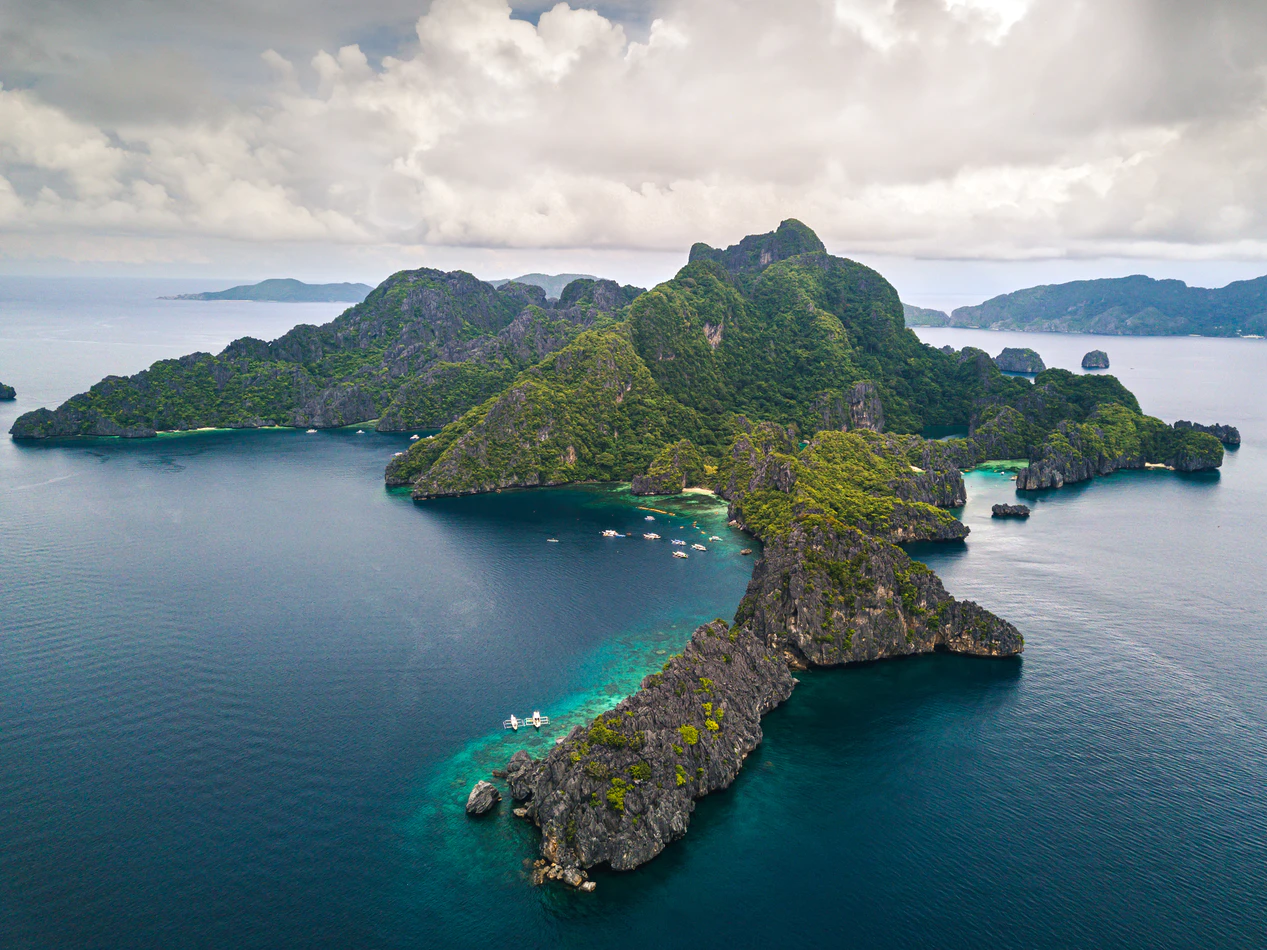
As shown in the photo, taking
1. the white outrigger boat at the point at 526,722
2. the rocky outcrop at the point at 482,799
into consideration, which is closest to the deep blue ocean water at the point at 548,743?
the white outrigger boat at the point at 526,722

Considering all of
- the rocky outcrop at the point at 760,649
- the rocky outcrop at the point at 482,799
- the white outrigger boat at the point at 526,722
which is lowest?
the rocky outcrop at the point at 482,799

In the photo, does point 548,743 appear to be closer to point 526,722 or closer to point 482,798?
point 526,722

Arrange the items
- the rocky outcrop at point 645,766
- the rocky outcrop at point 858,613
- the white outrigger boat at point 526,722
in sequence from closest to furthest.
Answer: the rocky outcrop at point 645,766 → the white outrigger boat at point 526,722 → the rocky outcrop at point 858,613

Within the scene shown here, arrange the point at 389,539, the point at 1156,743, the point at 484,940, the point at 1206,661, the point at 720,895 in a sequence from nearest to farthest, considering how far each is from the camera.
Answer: the point at 484,940, the point at 720,895, the point at 1156,743, the point at 1206,661, the point at 389,539

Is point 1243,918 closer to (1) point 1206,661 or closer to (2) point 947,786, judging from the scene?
(2) point 947,786

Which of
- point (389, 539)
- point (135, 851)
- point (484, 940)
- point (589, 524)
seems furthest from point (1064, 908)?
point (389, 539)

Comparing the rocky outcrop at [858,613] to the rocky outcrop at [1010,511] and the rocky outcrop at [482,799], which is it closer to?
the rocky outcrop at [482,799]

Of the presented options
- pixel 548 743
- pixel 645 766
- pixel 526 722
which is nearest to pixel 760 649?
pixel 645 766
